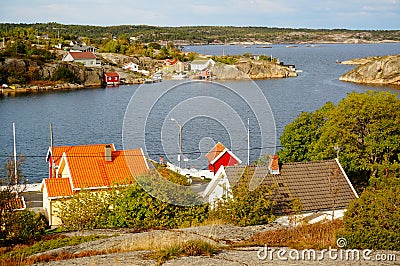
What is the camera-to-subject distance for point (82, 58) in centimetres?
7656

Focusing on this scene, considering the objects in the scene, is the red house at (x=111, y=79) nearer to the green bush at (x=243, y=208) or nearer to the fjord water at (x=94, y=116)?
the fjord water at (x=94, y=116)

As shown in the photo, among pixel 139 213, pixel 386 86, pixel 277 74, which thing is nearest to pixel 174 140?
pixel 139 213

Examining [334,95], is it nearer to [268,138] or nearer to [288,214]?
[268,138]

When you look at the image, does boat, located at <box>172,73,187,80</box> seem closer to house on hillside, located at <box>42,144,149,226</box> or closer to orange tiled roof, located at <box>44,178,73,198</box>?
house on hillside, located at <box>42,144,149,226</box>

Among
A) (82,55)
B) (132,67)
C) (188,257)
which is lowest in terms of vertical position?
(132,67)

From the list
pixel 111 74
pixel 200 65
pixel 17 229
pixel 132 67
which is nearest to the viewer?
pixel 17 229

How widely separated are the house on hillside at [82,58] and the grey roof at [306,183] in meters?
64.4

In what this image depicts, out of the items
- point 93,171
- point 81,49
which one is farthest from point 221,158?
point 81,49

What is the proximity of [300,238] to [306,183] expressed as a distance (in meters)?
6.52

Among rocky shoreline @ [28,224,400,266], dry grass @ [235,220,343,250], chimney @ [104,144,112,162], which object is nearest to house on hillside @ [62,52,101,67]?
chimney @ [104,144,112,162]

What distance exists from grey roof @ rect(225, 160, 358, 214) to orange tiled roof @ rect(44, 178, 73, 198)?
5085 mm

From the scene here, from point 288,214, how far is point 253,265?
683 cm

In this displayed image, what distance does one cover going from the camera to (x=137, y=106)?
37.2 ft

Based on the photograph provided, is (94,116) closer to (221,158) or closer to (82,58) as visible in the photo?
(221,158)
